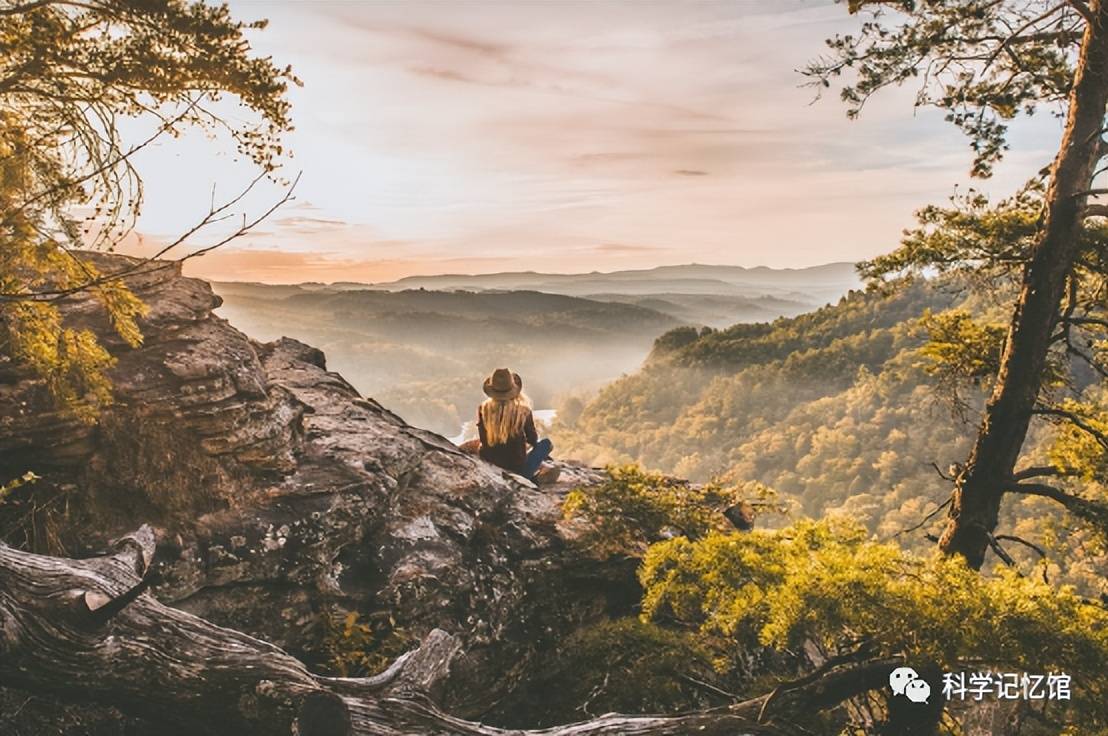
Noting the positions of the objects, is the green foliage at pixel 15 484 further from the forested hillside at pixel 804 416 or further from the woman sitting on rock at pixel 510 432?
the forested hillside at pixel 804 416

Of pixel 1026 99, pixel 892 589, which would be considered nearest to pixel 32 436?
pixel 892 589

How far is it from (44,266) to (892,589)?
683 centimetres

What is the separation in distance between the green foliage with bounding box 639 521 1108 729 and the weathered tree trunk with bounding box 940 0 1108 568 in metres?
2.16

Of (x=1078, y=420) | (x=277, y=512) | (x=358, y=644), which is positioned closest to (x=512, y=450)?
(x=277, y=512)

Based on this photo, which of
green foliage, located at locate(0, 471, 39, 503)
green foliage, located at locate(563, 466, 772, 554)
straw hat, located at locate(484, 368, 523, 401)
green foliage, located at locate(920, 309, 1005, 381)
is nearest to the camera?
green foliage, located at locate(0, 471, 39, 503)

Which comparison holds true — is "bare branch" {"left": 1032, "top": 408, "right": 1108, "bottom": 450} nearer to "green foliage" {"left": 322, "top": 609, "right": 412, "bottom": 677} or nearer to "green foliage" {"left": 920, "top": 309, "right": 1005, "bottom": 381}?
"green foliage" {"left": 920, "top": 309, "right": 1005, "bottom": 381}

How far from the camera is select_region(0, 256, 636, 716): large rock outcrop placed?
5.88m

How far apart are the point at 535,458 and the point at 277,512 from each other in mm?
3822

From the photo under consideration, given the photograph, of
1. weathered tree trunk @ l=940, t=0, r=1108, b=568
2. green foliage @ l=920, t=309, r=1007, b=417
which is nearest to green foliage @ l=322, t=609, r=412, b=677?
weathered tree trunk @ l=940, t=0, r=1108, b=568

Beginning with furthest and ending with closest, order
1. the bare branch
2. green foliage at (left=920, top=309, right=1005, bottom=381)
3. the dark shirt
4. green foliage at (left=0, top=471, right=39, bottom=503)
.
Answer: the dark shirt, green foliage at (left=920, top=309, right=1005, bottom=381), the bare branch, green foliage at (left=0, top=471, right=39, bottom=503)

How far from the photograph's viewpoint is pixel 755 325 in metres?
132

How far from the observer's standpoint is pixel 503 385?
8.68 meters

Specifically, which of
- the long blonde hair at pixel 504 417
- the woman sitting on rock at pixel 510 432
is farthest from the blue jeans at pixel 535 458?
the long blonde hair at pixel 504 417

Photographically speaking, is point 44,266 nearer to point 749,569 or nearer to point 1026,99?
point 749,569
